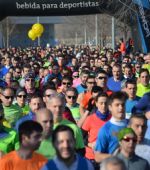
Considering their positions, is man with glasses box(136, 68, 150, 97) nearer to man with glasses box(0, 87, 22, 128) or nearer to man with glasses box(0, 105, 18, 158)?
man with glasses box(0, 87, 22, 128)

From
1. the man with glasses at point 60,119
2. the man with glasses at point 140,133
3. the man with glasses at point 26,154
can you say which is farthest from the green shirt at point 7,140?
the man with glasses at point 140,133

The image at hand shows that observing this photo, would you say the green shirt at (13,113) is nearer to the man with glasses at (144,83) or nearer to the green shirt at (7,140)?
the green shirt at (7,140)

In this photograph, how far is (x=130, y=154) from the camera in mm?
6438

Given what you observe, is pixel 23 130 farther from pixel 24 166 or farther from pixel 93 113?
pixel 93 113

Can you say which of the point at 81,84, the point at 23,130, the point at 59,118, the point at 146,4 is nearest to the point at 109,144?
the point at 59,118

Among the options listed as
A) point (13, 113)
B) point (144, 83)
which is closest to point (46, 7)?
point (144, 83)

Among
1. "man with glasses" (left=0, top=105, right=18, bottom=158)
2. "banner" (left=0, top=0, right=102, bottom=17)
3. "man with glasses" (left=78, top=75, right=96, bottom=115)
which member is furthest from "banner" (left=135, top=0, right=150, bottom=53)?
"man with glasses" (left=0, top=105, right=18, bottom=158)

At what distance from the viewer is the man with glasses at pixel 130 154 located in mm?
6414

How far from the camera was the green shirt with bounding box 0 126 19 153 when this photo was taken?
7.49 m

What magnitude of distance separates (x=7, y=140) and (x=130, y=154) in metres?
1.79

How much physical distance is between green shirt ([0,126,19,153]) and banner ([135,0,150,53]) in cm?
1167

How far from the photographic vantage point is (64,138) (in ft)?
19.3

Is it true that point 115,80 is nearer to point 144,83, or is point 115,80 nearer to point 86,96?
point 144,83

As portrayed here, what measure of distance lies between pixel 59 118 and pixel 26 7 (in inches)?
529
